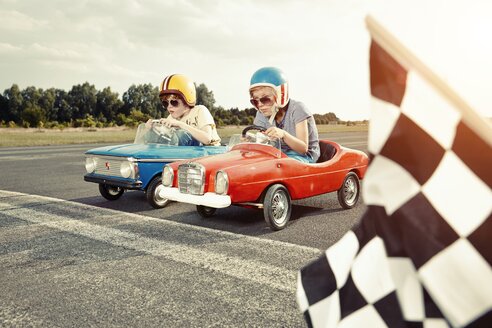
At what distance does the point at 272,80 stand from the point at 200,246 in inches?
98.5

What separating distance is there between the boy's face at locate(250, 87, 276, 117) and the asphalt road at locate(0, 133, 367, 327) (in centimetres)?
147

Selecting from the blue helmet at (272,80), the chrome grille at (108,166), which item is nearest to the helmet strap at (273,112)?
the blue helmet at (272,80)

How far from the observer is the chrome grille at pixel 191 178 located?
532cm

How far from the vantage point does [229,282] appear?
11.6 ft

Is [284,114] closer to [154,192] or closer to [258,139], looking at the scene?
[258,139]

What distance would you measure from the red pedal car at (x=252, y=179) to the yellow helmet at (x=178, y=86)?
157 cm

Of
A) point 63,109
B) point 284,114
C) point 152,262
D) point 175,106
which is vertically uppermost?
point 63,109

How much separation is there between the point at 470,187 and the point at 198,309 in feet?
7.90

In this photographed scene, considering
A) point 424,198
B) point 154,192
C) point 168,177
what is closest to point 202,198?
point 168,177

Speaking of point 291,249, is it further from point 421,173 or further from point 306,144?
point 421,173

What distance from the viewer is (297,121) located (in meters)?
6.13

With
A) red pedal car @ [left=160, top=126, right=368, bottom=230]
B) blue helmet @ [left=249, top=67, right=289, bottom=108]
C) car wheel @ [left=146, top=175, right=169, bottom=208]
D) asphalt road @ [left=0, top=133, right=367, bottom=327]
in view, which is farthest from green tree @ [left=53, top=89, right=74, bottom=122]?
red pedal car @ [left=160, top=126, right=368, bottom=230]

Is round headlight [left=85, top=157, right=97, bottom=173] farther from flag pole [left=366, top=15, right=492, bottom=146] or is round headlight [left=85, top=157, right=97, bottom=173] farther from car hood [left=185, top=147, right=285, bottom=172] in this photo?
flag pole [left=366, top=15, right=492, bottom=146]

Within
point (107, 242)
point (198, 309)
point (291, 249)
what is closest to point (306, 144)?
point (291, 249)
